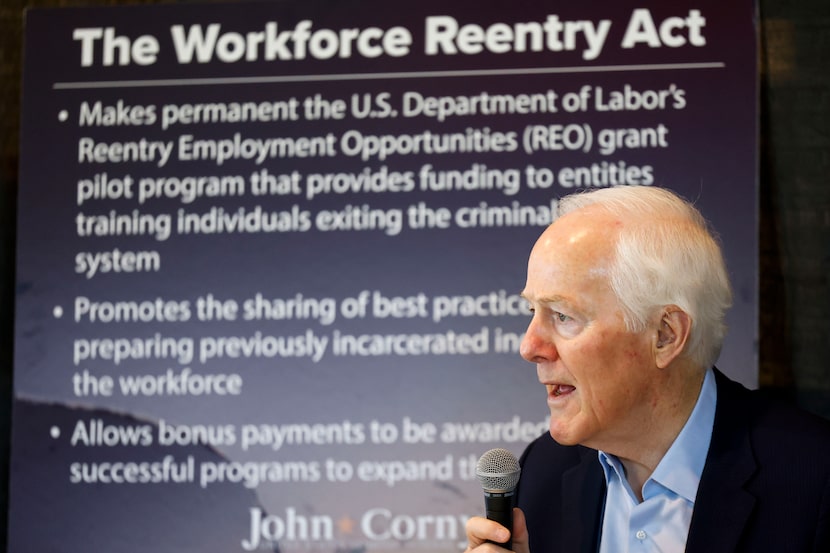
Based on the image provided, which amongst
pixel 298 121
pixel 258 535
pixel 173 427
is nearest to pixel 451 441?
pixel 258 535

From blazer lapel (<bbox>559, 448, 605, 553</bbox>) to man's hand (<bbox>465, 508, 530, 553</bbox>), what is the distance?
19cm

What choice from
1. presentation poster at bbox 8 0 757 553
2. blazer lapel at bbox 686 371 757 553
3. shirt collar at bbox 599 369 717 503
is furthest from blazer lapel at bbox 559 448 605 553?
presentation poster at bbox 8 0 757 553

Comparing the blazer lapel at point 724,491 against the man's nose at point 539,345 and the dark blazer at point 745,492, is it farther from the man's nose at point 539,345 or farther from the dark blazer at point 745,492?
the man's nose at point 539,345

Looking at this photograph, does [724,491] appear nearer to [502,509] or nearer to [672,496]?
[672,496]

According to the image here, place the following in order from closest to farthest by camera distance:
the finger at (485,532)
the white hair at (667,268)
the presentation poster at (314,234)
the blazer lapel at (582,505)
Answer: the finger at (485,532) → the white hair at (667,268) → the blazer lapel at (582,505) → the presentation poster at (314,234)

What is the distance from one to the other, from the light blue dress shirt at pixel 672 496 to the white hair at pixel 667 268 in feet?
0.41

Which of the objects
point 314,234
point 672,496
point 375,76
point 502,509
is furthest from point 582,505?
point 375,76

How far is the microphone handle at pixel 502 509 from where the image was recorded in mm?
1819

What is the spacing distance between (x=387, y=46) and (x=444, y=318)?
90 cm

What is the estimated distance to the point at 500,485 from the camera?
181 cm

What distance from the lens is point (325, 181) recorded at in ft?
10.8

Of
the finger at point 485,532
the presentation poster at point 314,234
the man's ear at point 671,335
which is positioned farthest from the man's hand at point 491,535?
the presentation poster at point 314,234

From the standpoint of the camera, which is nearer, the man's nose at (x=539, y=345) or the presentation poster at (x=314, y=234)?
the man's nose at (x=539, y=345)

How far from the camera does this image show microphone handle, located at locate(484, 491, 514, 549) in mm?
1819
